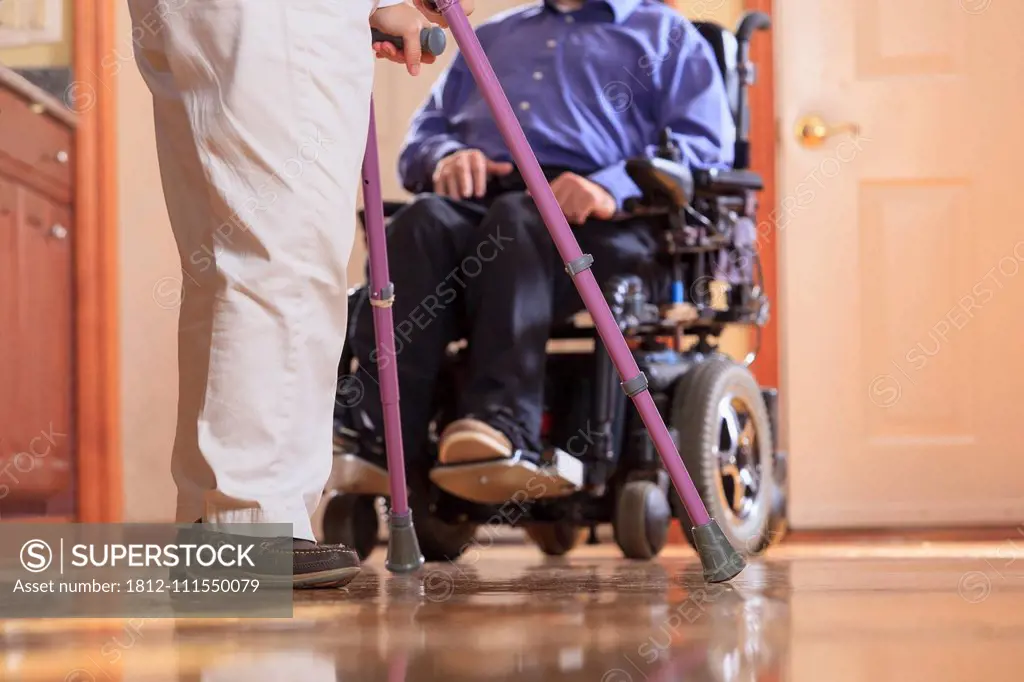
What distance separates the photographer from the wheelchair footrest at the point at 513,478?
5.45ft

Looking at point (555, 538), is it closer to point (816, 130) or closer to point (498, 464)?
point (498, 464)

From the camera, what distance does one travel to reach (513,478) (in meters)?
1.67

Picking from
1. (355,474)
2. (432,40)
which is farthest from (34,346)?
(432,40)

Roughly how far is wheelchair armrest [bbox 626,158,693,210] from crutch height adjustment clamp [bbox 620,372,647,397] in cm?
54

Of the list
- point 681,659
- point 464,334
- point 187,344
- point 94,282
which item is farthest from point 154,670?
point 94,282

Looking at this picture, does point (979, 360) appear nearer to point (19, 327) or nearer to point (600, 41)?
point (600, 41)

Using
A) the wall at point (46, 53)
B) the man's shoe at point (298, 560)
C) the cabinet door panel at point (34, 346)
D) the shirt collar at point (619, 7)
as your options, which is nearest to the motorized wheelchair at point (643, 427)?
the shirt collar at point (619, 7)

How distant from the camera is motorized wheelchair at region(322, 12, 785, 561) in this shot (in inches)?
69.9

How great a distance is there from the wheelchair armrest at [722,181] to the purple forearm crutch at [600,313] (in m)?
0.64

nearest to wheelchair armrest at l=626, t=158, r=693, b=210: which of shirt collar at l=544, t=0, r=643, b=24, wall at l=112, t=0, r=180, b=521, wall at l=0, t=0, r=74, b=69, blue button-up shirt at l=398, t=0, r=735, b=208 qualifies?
→ blue button-up shirt at l=398, t=0, r=735, b=208

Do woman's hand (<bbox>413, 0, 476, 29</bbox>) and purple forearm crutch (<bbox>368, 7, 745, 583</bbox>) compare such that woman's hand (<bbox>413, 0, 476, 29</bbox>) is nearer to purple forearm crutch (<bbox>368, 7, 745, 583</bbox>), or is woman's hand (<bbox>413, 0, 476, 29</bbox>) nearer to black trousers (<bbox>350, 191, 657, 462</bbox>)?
purple forearm crutch (<bbox>368, 7, 745, 583</bbox>)

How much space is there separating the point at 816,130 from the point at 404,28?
6.05 ft

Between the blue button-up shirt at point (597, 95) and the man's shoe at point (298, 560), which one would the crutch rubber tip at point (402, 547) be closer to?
the man's shoe at point (298, 560)

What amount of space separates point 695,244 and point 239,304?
99cm
